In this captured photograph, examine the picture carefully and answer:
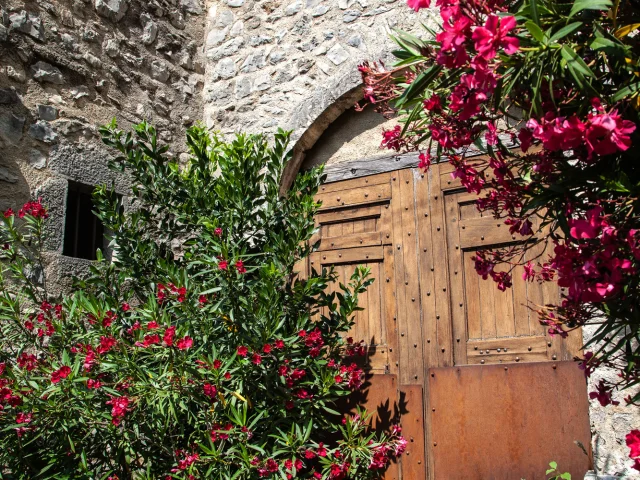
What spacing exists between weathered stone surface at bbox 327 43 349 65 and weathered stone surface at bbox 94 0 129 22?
4.81 ft

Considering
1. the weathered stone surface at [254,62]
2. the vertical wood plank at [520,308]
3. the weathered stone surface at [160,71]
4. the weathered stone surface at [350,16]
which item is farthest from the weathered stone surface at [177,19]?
the vertical wood plank at [520,308]

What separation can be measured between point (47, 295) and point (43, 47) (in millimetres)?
1519

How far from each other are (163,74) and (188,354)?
98.9 inches

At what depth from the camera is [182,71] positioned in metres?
5.33

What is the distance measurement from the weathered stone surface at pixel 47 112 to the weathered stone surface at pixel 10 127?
0.15 metres

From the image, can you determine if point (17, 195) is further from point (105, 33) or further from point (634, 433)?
point (634, 433)

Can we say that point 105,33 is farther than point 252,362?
Yes

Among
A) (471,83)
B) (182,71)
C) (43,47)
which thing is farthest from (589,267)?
(182,71)

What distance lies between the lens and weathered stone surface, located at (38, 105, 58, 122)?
13.9ft

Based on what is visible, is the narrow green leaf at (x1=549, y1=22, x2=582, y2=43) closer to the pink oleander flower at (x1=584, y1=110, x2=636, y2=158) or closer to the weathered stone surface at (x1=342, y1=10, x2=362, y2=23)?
the pink oleander flower at (x1=584, y1=110, x2=636, y2=158)

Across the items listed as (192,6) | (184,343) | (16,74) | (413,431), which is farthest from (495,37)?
(192,6)

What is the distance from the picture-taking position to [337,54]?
482 centimetres

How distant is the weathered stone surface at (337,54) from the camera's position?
479 centimetres

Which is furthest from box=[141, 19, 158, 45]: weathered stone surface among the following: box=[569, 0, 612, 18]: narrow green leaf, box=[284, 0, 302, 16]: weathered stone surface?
box=[569, 0, 612, 18]: narrow green leaf
